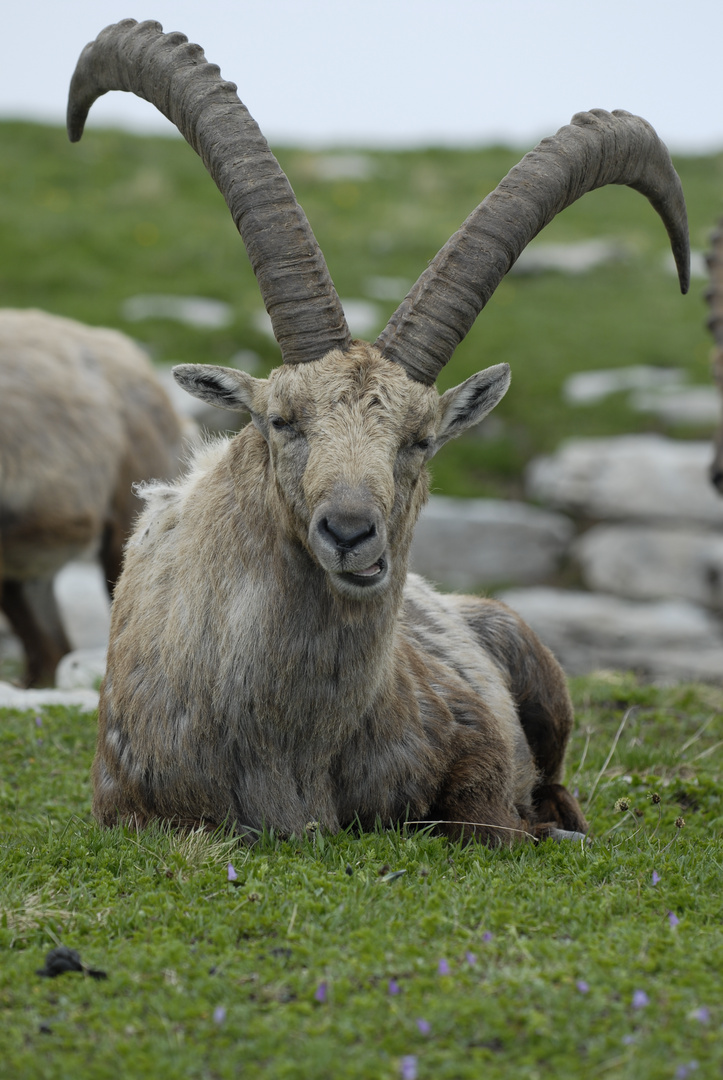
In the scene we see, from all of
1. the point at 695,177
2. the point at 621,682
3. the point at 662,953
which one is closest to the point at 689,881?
the point at 662,953

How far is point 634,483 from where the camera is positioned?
15.7 metres

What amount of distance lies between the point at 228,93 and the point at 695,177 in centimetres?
2780

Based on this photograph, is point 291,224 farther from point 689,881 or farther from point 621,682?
point 621,682

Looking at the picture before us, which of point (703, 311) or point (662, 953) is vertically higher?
point (703, 311)

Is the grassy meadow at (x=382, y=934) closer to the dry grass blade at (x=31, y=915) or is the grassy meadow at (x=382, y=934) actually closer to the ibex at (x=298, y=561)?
the dry grass blade at (x=31, y=915)

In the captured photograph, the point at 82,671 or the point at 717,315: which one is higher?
the point at 717,315

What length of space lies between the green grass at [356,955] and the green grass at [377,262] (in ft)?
38.4

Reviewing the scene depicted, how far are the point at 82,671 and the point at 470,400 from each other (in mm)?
4715

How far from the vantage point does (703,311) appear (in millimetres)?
21219

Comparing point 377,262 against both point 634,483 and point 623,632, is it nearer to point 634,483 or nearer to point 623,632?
point 634,483

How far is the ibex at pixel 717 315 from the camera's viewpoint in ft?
26.4

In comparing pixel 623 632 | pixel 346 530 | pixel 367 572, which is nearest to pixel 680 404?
pixel 623 632

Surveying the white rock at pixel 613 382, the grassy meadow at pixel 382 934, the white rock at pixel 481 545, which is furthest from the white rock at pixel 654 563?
the grassy meadow at pixel 382 934

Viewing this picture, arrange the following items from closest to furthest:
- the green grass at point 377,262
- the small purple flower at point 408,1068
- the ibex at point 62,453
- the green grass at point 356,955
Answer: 1. the small purple flower at point 408,1068
2. the green grass at point 356,955
3. the ibex at point 62,453
4. the green grass at point 377,262
